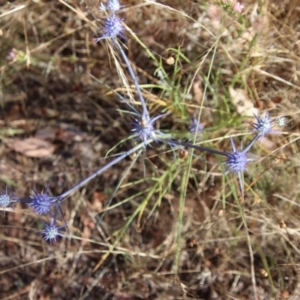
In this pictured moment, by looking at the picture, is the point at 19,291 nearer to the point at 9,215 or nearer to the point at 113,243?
the point at 9,215

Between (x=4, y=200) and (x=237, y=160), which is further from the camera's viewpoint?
(x=4, y=200)

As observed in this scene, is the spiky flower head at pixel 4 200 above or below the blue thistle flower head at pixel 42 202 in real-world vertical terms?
below

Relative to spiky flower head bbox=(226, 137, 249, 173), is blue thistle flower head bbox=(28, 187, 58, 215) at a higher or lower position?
lower

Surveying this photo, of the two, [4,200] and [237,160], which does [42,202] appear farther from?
[237,160]

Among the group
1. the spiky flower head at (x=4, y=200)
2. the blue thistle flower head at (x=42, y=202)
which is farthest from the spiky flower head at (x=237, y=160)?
the spiky flower head at (x=4, y=200)

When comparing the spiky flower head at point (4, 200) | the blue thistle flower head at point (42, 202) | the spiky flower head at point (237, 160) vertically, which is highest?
the spiky flower head at point (237, 160)

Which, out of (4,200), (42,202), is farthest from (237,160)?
(4,200)

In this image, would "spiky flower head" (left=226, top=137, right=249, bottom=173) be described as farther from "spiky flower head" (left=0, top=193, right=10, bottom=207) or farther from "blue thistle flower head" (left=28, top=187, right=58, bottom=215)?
"spiky flower head" (left=0, top=193, right=10, bottom=207)

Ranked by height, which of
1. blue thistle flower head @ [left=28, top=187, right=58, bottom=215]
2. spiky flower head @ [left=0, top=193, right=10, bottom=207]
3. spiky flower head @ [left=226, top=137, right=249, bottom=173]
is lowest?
spiky flower head @ [left=0, top=193, right=10, bottom=207]

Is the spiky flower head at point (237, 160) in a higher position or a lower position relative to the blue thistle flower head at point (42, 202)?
higher

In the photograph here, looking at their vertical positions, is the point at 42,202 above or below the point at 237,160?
Answer: below

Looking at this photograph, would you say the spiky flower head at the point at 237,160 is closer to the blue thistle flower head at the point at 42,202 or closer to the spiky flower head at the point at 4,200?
the blue thistle flower head at the point at 42,202

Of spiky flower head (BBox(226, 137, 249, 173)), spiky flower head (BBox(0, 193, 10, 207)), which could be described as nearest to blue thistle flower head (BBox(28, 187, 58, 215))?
spiky flower head (BBox(0, 193, 10, 207))

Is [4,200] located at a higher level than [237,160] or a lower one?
lower
